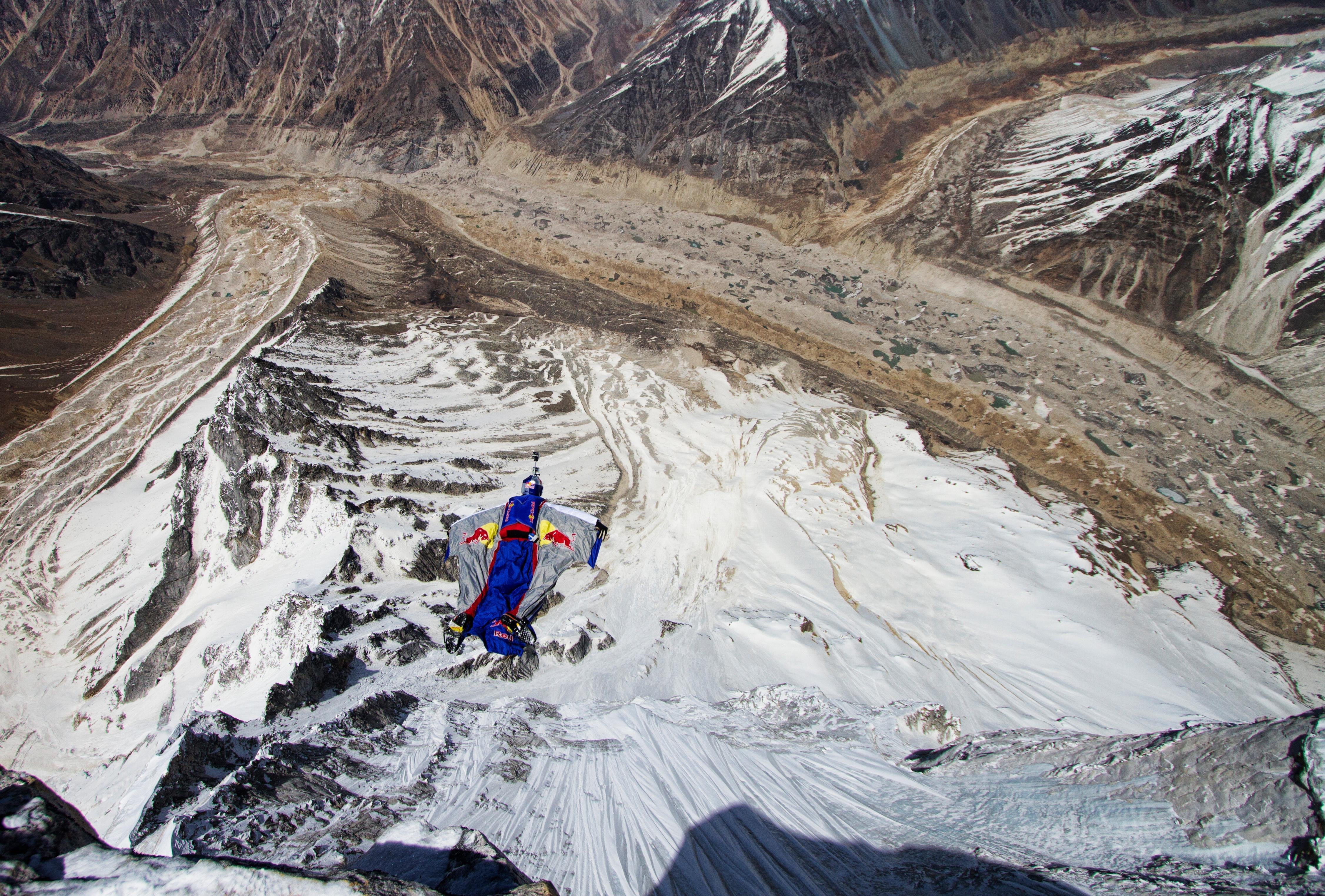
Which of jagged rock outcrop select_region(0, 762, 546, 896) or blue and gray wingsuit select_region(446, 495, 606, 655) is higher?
jagged rock outcrop select_region(0, 762, 546, 896)

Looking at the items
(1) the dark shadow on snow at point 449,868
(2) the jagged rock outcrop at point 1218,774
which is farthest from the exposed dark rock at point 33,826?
(2) the jagged rock outcrop at point 1218,774

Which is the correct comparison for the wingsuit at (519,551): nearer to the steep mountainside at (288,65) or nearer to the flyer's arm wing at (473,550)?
the flyer's arm wing at (473,550)

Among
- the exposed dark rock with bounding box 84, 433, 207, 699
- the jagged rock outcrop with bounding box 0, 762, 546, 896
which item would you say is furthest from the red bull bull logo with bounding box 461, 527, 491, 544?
the exposed dark rock with bounding box 84, 433, 207, 699

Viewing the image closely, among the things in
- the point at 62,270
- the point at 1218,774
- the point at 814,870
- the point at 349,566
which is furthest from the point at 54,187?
the point at 1218,774

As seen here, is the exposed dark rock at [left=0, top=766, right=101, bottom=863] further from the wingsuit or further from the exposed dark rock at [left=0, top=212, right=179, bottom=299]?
the exposed dark rock at [left=0, top=212, right=179, bottom=299]

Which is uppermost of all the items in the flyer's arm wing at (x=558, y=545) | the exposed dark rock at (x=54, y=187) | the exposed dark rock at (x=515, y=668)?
the exposed dark rock at (x=54, y=187)

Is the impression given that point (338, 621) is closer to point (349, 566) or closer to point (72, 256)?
point (349, 566)
